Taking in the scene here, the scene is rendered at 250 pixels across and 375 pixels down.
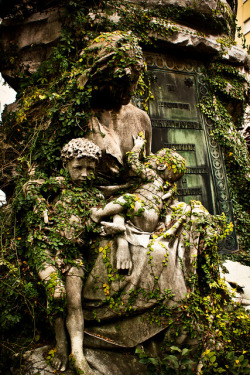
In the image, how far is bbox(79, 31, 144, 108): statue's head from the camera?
383 cm

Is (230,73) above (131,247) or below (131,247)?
above

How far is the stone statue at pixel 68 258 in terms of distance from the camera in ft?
9.16

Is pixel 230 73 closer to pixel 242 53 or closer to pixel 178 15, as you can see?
pixel 242 53

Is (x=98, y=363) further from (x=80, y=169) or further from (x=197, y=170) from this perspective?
(x=197, y=170)

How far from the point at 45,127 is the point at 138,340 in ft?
8.84

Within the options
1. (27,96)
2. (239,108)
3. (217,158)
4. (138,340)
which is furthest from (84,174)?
(239,108)

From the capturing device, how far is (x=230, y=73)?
6648mm

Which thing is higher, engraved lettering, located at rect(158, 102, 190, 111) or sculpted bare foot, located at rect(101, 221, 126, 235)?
→ engraved lettering, located at rect(158, 102, 190, 111)

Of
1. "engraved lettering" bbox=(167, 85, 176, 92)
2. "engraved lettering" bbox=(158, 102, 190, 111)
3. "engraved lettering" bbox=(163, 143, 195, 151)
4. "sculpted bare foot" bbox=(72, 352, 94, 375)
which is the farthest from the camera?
"engraved lettering" bbox=(167, 85, 176, 92)

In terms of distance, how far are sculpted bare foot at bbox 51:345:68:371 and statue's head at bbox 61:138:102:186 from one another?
5.09 feet

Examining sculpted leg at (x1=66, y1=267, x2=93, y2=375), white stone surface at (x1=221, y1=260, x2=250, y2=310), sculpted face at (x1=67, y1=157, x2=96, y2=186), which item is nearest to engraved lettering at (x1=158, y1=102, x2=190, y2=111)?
white stone surface at (x1=221, y1=260, x2=250, y2=310)

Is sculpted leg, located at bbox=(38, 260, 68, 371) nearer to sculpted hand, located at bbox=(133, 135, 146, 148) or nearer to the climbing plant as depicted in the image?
the climbing plant

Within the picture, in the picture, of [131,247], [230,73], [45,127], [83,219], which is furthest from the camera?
[230,73]

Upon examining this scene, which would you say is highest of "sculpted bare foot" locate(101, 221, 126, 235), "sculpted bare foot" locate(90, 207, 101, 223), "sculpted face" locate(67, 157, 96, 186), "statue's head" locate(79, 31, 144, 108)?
"statue's head" locate(79, 31, 144, 108)
